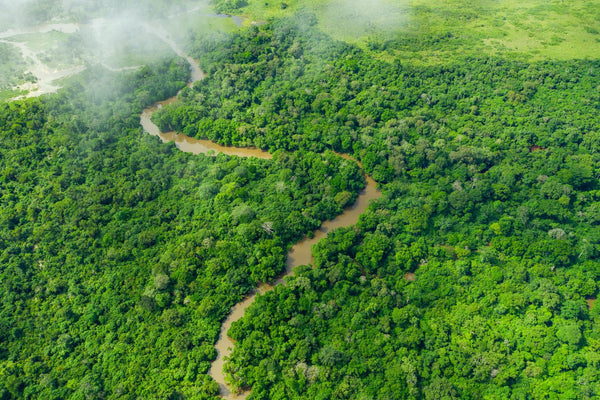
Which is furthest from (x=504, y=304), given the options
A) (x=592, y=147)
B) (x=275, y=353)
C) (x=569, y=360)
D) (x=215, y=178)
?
(x=215, y=178)

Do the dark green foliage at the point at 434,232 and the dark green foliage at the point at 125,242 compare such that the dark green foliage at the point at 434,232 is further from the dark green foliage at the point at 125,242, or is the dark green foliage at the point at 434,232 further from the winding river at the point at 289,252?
the dark green foliage at the point at 125,242

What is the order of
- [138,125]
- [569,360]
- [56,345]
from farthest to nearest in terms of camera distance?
[138,125] < [56,345] < [569,360]

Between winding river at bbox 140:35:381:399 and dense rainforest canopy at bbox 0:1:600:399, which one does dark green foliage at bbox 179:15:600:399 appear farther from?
winding river at bbox 140:35:381:399

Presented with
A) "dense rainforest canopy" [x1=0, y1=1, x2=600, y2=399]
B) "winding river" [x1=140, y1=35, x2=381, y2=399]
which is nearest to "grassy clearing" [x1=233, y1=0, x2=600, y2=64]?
"dense rainforest canopy" [x1=0, y1=1, x2=600, y2=399]

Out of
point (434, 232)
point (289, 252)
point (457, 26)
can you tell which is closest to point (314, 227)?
point (289, 252)

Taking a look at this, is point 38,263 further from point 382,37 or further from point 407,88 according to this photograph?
point 382,37

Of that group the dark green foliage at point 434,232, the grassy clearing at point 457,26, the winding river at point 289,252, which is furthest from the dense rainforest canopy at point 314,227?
the grassy clearing at point 457,26

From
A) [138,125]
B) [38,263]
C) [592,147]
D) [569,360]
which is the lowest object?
[569,360]
